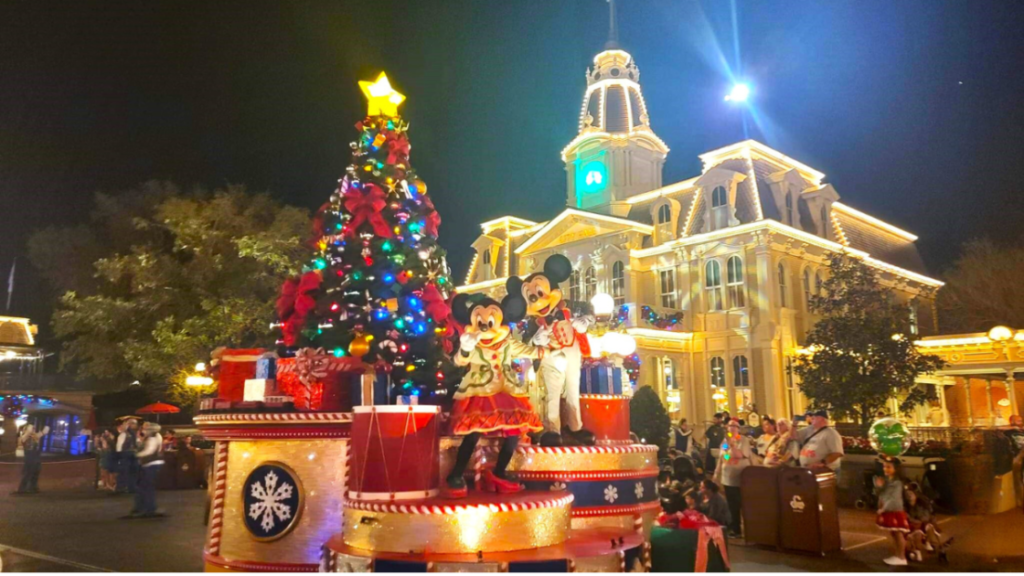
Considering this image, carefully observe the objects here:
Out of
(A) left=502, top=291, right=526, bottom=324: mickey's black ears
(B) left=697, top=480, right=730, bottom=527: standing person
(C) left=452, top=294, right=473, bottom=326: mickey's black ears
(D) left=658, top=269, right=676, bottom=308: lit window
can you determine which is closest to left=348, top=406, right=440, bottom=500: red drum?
(C) left=452, top=294, right=473, bottom=326: mickey's black ears

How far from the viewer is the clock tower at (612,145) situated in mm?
32750

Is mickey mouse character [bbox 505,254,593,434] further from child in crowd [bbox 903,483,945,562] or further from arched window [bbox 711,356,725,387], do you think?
arched window [bbox 711,356,725,387]

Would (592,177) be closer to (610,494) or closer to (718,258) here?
(718,258)

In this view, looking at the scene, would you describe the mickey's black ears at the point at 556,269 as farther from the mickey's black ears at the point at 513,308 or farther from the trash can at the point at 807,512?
the trash can at the point at 807,512

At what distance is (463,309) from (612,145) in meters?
27.8

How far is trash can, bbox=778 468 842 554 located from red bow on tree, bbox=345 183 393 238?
225 inches

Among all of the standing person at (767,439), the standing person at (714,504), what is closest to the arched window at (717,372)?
the standing person at (767,439)

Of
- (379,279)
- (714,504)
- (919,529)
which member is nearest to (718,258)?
(714,504)

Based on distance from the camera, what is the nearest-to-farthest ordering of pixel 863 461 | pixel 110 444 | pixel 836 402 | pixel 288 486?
pixel 288 486, pixel 863 461, pixel 110 444, pixel 836 402

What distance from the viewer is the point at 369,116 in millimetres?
9242

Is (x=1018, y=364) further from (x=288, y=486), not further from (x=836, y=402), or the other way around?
(x=288, y=486)

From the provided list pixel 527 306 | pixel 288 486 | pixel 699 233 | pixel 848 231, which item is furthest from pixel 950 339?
pixel 288 486

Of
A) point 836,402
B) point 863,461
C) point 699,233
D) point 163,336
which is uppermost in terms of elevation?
point 699,233

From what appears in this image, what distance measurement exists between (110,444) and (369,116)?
1251cm
